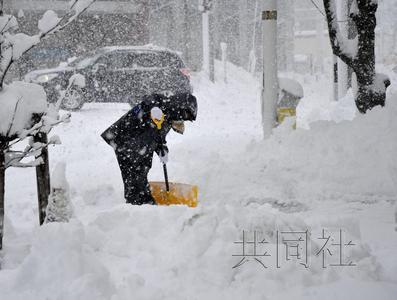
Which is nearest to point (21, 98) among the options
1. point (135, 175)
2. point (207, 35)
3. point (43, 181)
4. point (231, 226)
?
point (43, 181)

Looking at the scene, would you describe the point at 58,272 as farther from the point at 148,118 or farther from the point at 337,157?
the point at 337,157

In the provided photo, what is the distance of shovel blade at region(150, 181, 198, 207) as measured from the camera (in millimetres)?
5035

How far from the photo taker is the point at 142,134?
4973 millimetres

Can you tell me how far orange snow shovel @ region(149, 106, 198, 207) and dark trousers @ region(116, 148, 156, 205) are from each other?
0.72ft

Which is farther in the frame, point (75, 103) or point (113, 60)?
point (113, 60)

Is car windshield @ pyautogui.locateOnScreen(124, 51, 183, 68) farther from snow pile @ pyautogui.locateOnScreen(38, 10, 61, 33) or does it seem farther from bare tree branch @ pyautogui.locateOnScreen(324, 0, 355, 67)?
snow pile @ pyautogui.locateOnScreen(38, 10, 61, 33)

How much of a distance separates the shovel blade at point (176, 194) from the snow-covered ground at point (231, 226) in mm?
420

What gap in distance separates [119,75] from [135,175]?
7960 mm

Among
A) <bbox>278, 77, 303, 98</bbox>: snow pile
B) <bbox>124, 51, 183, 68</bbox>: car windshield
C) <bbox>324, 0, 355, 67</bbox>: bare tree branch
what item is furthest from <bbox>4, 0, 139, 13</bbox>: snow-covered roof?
<bbox>324, 0, 355, 67</bbox>: bare tree branch

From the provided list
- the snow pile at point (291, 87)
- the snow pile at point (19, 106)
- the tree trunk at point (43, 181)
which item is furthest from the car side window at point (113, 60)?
the snow pile at point (19, 106)

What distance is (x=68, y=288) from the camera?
9.36 feet

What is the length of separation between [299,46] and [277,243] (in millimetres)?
49240

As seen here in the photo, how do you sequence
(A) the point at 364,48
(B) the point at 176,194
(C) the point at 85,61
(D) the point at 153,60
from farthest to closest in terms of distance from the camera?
(D) the point at 153,60
(C) the point at 85,61
(A) the point at 364,48
(B) the point at 176,194

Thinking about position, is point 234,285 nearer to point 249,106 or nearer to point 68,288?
point 68,288
